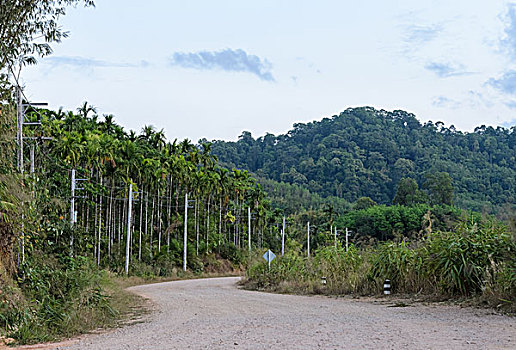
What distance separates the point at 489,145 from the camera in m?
122

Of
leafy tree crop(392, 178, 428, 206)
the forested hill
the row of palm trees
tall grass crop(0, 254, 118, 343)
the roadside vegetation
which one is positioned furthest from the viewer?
the forested hill

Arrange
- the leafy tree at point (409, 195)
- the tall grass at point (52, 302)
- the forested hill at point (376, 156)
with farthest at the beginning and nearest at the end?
the forested hill at point (376, 156) → the leafy tree at point (409, 195) → the tall grass at point (52, 302)

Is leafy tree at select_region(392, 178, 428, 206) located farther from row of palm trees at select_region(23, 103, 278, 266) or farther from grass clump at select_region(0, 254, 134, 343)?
grass clump at select_region(0, 254, 134, 343)

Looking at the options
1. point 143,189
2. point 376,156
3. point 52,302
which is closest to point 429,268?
point 52,302

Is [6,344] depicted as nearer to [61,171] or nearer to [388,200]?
[61,171]

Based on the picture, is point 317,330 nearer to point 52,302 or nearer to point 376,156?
point 52,302

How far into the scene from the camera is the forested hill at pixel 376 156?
111444 millimetres

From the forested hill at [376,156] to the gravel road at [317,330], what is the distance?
8761cm

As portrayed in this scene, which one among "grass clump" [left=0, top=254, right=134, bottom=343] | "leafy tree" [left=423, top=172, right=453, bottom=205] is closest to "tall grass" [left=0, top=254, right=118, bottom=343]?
"grass clump" [left=0, top=254, right=134, bottom=343]

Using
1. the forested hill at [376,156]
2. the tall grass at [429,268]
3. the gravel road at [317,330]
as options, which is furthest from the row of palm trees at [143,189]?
the forested hill at [376,156]

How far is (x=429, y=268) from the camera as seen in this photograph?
17703 mm

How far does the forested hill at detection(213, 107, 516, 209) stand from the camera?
111m

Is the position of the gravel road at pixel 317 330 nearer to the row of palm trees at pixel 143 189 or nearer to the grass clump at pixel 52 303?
the grass clump at pixel 52 303

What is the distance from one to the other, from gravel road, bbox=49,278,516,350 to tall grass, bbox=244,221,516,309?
1313mm
